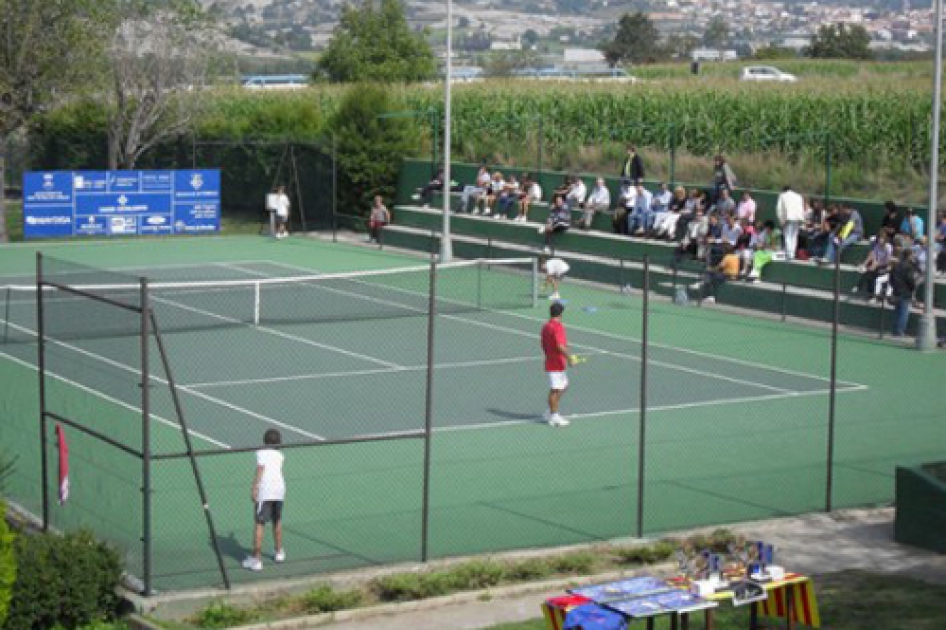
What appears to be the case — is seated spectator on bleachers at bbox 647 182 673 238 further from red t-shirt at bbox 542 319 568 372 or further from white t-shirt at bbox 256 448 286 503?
white t-shirt at bbox 256 448 286 503

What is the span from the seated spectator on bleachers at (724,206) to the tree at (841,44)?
71.5m

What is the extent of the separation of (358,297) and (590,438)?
A: 14.5 meters

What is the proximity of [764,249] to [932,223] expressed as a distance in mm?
7434

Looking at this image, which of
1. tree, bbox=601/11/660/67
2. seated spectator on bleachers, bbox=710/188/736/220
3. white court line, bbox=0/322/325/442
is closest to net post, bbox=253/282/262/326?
white court line, bbox=0/322/325/442

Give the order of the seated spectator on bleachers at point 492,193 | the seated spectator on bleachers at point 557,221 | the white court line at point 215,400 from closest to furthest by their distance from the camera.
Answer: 1. the white court line at point 215,400
2. the seated spectator on bleachers at point 557,221
3. the seated spectator on bleachers at point 492,193

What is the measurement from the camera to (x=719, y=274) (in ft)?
128

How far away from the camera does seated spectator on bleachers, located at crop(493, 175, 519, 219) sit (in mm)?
48688

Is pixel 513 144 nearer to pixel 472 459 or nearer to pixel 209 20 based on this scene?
pixel 209 20

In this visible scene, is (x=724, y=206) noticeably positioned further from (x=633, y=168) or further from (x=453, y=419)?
(x=453, y=419)

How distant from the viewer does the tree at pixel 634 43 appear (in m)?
139

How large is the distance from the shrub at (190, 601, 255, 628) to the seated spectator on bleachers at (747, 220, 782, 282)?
24.4 m

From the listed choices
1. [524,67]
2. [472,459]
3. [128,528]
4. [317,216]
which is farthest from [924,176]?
[524,67]

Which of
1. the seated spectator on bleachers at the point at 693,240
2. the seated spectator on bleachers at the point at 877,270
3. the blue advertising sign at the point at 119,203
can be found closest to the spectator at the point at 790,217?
the seated spectator on bleachers at the point at 693,240

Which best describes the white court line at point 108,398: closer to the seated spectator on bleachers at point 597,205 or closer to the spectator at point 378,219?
the seated spectator on bleachers at point 597,205
